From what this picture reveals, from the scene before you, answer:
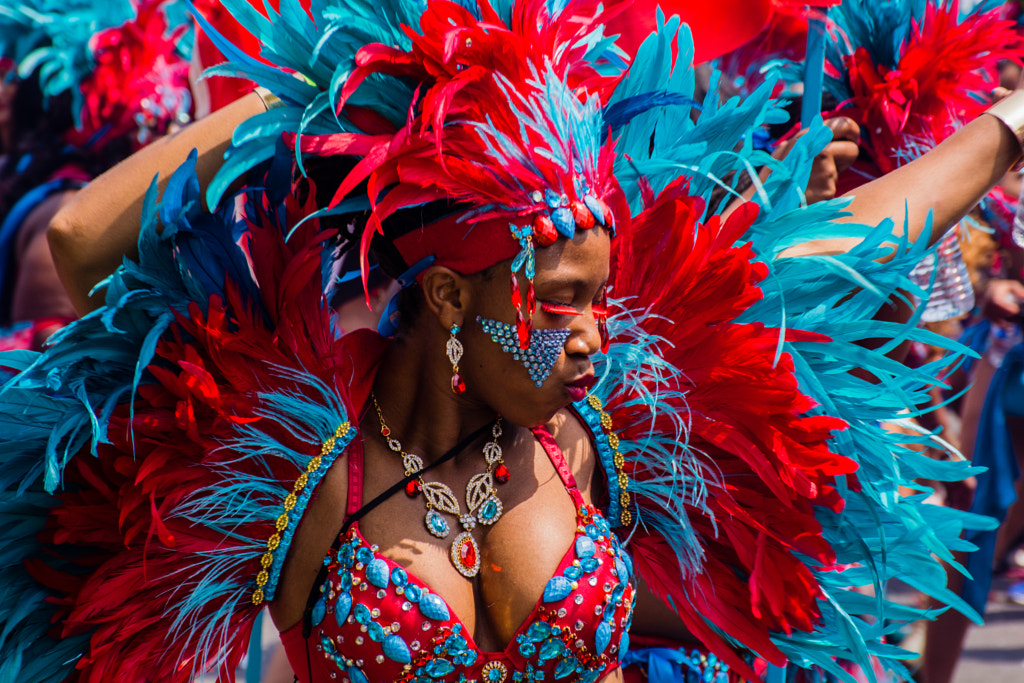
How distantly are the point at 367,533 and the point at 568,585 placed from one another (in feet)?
1.15

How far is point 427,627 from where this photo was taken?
1.65m

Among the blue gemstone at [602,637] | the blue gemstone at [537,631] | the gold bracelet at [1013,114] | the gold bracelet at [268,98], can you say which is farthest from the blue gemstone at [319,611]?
the gold bracelet at [1013,114]

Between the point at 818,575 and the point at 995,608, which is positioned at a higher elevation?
the point at 818,575

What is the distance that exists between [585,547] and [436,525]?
0.26 metres

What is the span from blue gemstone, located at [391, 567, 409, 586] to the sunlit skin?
2 centimetres

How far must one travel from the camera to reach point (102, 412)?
167 cm

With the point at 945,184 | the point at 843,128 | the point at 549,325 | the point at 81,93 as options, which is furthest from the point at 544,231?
the point at 81,93

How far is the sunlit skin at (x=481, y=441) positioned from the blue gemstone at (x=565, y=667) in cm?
10

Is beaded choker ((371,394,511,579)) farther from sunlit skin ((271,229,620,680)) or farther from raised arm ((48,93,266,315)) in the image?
raised arm ((48,93,266,315))

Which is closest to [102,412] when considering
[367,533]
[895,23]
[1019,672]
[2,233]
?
[367,533]

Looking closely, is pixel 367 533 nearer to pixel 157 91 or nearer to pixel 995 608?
pixel 157 91

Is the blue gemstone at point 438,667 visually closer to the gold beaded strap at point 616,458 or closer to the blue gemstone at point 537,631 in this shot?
the blue gemstone at point 537,631

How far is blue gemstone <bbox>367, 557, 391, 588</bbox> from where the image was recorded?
5.44ft

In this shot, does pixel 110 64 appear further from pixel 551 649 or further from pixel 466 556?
pixel 551 649
